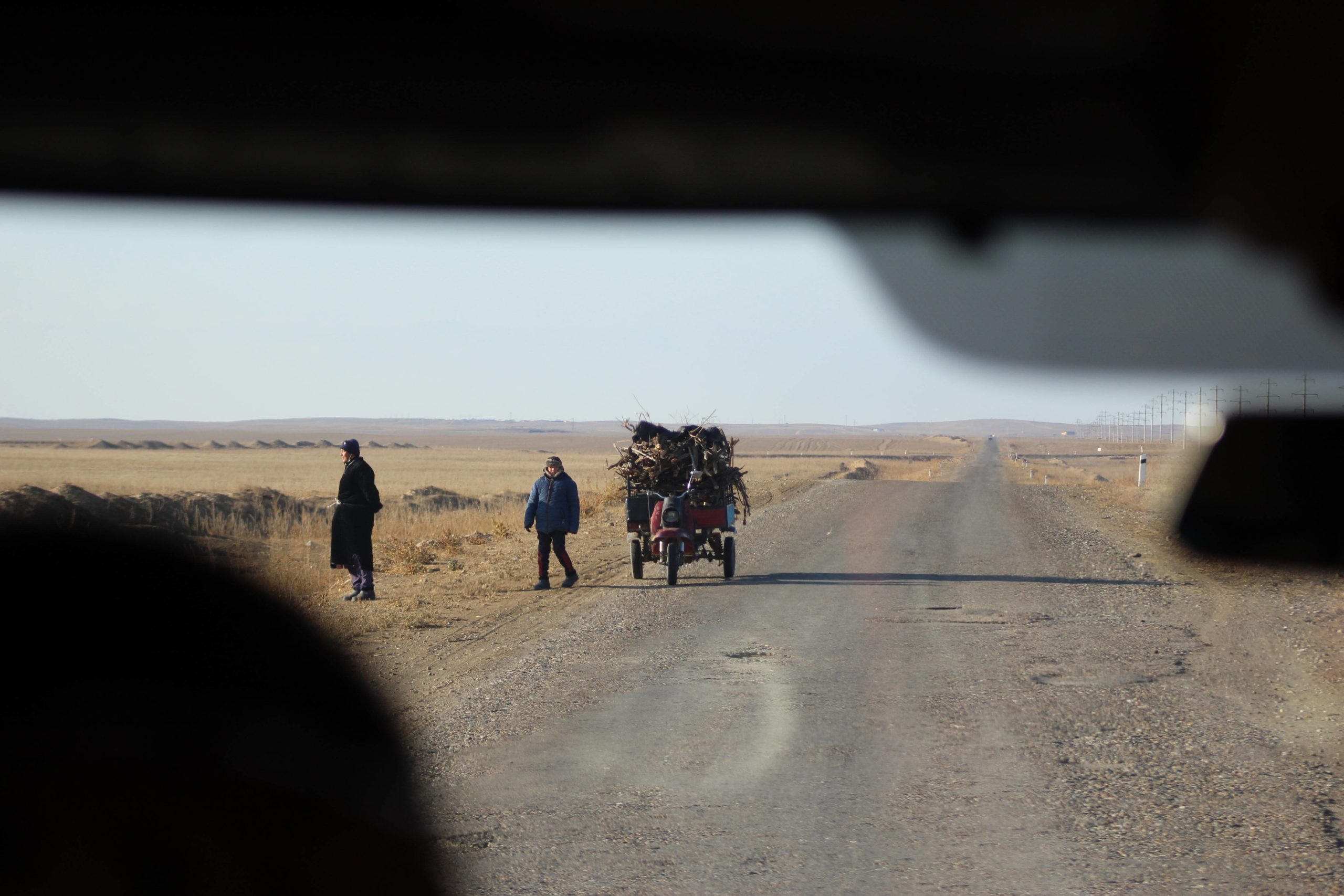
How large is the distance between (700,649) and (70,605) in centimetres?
456

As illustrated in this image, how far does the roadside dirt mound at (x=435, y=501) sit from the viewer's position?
102 ft

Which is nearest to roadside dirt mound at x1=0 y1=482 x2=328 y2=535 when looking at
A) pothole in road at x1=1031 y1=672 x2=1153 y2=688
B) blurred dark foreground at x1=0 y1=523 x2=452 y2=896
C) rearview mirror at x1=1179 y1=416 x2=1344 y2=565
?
blurred dark foreground at x1=0 y1=523 x2=452 y2=896

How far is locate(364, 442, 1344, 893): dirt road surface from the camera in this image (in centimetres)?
452

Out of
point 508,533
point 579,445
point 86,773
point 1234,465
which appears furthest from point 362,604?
point 579,445

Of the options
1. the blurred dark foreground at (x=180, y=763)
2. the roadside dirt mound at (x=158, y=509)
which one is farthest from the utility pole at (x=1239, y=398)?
the roadside dirt mound at (x=158, y=509)

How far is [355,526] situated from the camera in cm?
1238

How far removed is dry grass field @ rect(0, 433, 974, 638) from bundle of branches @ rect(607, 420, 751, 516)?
1.35 metres

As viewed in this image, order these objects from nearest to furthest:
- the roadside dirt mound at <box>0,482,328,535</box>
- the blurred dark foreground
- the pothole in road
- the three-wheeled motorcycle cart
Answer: the blurred dark foreground
the pothole in road
the three-wheeled motorcycle cart
the roadside dirt mound at <box>0,482,328,535</box>

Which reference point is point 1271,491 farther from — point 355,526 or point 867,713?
point 355,526

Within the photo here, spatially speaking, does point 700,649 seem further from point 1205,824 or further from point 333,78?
point 333,78

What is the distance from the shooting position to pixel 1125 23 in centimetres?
372

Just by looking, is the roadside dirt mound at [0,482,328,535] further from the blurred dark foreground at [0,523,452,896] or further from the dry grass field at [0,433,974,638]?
the blurred dark foreground at [0,523,452,896]

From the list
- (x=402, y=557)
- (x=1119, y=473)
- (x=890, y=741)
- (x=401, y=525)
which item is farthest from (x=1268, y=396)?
(x=1119, y=473)

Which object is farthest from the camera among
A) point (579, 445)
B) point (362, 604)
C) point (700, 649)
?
point (579, 445)
